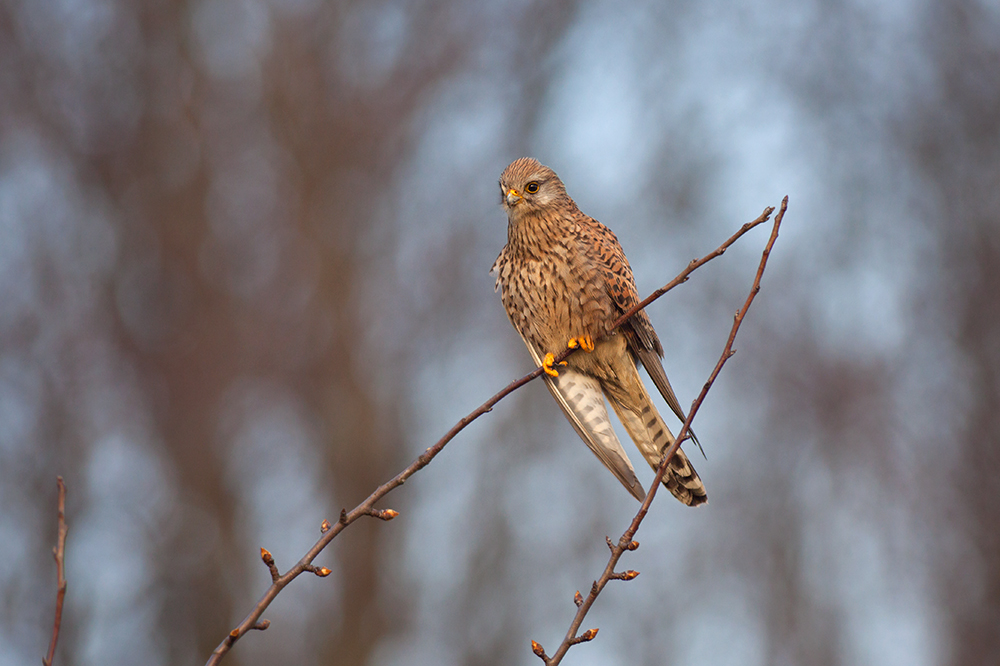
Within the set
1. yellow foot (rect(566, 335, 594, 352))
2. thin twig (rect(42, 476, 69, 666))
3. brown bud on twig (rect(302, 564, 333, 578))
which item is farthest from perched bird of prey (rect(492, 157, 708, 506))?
thin twig (rect(42, 476, 69, 666))

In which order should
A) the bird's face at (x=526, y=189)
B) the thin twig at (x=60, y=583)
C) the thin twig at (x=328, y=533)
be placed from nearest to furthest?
the thin twig at (x=60, y=583)
the thin twig at (x=328, y=533)
the bird's face at (x=526, y=189)

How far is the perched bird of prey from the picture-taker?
3336 mm

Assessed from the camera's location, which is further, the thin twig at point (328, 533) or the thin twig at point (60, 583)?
the thin twig at point (328, 533)

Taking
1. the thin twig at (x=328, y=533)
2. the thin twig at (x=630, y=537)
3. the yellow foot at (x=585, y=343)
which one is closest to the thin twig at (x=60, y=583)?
the thin twig at (x=328, y=533)

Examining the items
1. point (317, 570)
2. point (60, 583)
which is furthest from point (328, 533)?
point (60, 583)

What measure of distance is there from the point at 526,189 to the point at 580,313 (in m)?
0.60

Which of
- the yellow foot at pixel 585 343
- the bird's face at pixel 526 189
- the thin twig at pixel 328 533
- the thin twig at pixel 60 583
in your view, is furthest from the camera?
the bird's face at pixel 526 189

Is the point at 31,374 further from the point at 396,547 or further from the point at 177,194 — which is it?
the point at 396,547

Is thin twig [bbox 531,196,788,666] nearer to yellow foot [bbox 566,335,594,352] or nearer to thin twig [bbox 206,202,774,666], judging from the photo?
thin twig [bbox 206,202,774,666]

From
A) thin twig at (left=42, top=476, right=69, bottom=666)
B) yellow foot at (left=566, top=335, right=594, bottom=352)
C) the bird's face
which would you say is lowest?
thin twig at (left=42, top=476, right=69, bottom=666)

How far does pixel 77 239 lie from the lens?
8.65 metres

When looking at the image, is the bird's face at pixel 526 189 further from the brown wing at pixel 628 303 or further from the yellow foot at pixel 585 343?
the yellow foot at pixel 585 343

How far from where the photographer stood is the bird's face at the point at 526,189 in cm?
347

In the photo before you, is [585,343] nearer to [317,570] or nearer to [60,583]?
[317,570]
